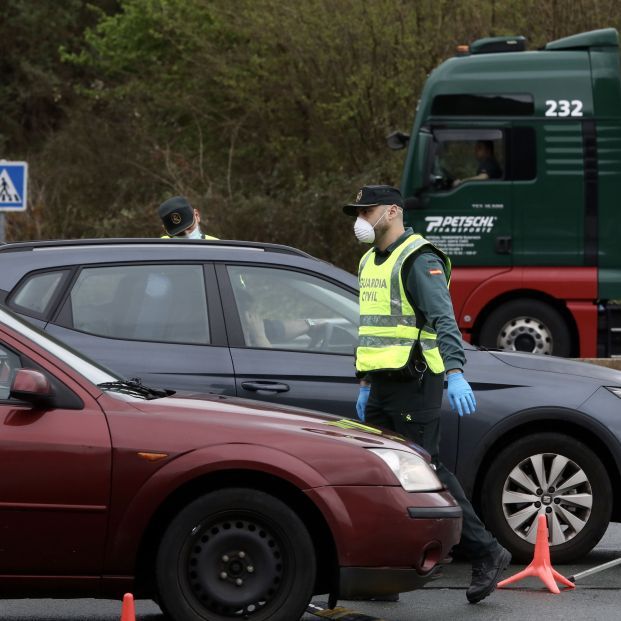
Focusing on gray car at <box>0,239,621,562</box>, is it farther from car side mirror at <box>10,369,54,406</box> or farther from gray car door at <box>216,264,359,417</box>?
car side mirror at <box>10,369,54,406</box>

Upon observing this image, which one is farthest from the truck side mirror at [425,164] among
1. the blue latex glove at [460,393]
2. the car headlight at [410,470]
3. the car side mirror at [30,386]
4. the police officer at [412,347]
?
the car side mirror at [30,386]

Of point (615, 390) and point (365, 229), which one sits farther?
point (615, 390)

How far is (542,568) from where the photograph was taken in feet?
24.1

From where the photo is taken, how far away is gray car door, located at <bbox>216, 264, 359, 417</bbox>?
24.7ft

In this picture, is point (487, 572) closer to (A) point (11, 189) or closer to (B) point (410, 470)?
(B) point (410, 470)

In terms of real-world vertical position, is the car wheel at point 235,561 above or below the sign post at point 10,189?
below

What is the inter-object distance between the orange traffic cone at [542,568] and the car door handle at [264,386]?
1.38m

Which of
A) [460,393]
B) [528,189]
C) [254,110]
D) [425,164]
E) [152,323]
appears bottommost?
[460,393]

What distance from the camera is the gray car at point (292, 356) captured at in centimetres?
756

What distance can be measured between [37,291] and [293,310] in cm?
127

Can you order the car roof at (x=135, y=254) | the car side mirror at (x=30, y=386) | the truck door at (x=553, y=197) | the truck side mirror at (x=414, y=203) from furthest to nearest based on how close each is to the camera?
1. the truck door at (x=553, y=197)
2. the truck side mirror at (x=414, y=203)
3. the car roof at (x=135, y=254)
4. the car side mirror at (x=30, y=386)

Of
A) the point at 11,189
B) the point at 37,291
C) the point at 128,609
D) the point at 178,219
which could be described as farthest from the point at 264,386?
the point at 11,189

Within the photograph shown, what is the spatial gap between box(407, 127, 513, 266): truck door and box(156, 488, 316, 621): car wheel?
1008cm

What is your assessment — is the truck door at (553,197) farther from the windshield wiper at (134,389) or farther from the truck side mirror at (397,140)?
the windshield wiper at (134,389)
